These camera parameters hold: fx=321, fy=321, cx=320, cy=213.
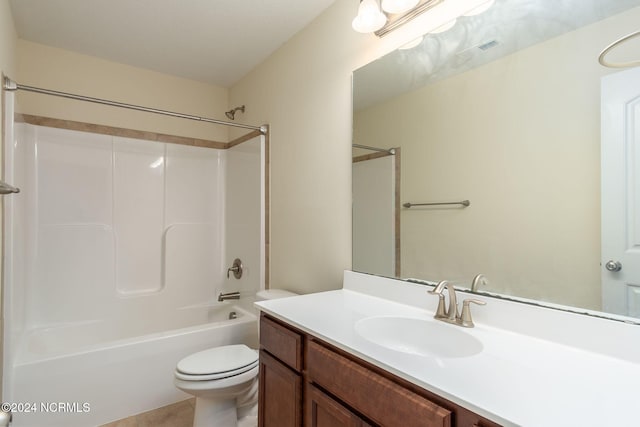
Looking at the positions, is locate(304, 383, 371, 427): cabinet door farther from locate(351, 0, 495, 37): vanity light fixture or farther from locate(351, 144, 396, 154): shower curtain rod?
locate(351, 0, 495, 37): vanity light fixture

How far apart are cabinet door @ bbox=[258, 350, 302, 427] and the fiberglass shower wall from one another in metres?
1.11

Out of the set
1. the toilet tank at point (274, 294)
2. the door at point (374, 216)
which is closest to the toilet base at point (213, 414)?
the toilet tank at point (274, 294)

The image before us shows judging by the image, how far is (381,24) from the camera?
1490 mm

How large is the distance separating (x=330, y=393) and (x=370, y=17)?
1.54 meters

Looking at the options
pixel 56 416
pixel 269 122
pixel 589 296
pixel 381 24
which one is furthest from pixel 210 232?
pixel 589 296

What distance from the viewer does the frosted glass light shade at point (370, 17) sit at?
1.46 m

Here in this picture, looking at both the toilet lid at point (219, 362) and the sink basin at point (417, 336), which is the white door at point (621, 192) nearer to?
the sink basin at point (417, 336)

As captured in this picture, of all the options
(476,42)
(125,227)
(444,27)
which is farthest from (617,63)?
(125,227)

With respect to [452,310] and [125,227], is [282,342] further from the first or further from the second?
[125,227]

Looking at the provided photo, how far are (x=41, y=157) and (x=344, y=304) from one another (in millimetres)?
2436

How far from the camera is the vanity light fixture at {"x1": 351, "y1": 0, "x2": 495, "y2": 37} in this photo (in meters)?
1.36

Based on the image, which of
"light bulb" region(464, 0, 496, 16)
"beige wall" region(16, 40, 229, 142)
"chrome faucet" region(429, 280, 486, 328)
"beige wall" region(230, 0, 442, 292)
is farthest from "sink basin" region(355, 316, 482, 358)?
"beige wall" region(16, 40, 229, 142)

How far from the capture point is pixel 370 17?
147 centimetres

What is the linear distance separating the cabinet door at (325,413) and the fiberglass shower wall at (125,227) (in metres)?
1.40
